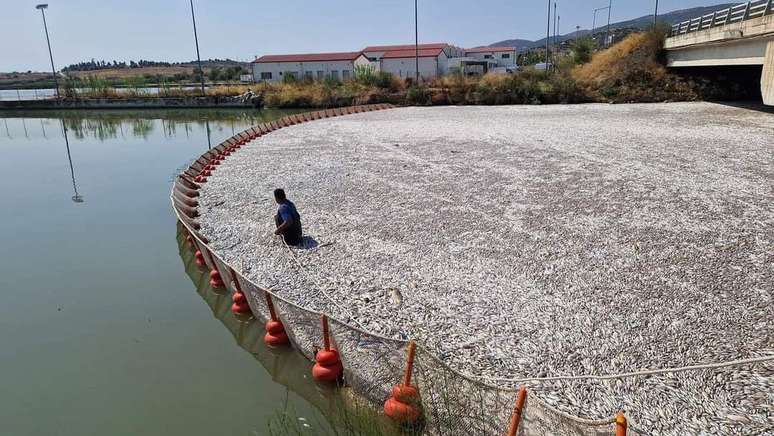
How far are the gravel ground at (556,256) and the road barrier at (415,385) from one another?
730mm

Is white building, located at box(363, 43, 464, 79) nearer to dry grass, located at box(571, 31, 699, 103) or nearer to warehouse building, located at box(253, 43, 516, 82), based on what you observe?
warehouse building, located at box(253, 43, 516, 82)

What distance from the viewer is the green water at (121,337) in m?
6.39

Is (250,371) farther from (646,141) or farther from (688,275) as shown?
(646,141)

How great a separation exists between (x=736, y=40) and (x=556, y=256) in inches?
889

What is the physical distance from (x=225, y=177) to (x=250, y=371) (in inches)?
433

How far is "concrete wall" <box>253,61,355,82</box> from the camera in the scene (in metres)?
66.8

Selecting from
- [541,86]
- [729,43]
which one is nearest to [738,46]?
[729,43]

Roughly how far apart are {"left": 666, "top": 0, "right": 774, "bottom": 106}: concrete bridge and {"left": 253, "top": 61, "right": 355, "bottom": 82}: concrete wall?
4235cm

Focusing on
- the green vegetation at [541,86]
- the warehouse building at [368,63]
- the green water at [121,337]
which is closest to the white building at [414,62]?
the warehouse building at [368,63]

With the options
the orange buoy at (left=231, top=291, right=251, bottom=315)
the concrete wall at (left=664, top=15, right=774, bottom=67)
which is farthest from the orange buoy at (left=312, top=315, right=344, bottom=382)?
the concrete wall at (left=664, top=15, right=774, bottom=67)

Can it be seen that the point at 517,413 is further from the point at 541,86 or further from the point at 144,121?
the point at 144,121

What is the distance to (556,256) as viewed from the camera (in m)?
9.11

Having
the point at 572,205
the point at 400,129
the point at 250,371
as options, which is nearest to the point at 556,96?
the point at 400,129

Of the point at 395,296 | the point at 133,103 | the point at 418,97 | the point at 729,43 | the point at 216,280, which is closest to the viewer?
the point at 395,296
